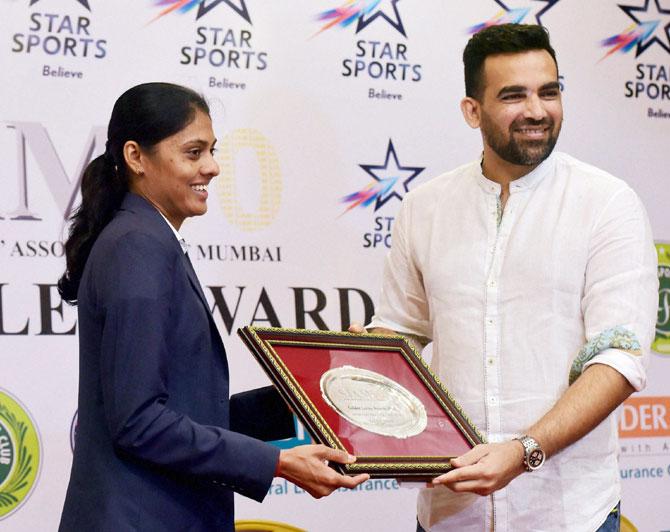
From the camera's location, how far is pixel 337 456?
2.07m

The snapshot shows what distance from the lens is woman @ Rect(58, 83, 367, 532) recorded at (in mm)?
1997

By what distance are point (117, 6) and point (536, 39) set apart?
1612mm

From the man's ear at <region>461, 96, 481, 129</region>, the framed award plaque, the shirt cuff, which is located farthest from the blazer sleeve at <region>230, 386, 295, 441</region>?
the man's ear at <region>461, 96, 481, 129</region>

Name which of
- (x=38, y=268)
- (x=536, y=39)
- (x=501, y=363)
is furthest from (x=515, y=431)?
(x=38, y=268)

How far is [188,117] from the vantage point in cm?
228

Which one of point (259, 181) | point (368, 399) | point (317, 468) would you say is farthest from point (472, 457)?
point (259, 181)

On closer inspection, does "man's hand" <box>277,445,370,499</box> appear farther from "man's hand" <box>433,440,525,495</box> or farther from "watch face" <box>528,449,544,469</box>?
"watch face" <box>528,449,544,469</box>

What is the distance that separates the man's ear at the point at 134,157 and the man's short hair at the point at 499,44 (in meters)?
0.98

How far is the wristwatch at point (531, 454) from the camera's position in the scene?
7.58 ft

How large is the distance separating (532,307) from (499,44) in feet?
2.33

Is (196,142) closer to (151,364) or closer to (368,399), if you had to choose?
(151,364)

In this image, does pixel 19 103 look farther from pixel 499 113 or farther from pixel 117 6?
pixel 499 113

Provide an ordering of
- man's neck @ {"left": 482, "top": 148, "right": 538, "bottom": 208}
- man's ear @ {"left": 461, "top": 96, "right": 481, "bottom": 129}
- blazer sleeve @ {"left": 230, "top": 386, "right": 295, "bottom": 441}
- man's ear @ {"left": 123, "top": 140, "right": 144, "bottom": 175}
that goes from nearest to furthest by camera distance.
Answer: man's ear @ {"left": 123, "top": 140, "right": 144, "bottom": 175} → blazer sleeve @ {"left": 230, "top": 386, "right": 295, "bottom": 441} → man's neck @ {"left": 482, "top": 148, "right": 538, "bottom": 208} → man's ear @ {"left": 461, "top": 96, "right": 481, "bottom": 129}

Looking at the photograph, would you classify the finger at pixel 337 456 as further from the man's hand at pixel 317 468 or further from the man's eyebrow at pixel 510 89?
the man's eyebrow at pixel 510 89
